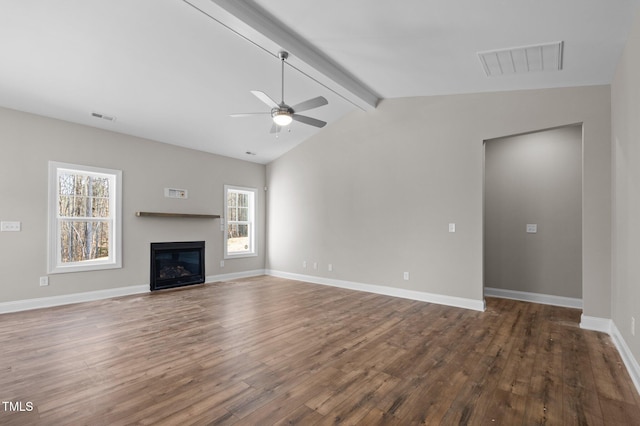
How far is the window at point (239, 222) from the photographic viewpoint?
697 centimetres

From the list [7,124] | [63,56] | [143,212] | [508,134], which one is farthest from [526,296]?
[7,124]

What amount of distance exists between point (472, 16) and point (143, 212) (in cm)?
544

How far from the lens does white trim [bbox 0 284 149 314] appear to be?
169 inches

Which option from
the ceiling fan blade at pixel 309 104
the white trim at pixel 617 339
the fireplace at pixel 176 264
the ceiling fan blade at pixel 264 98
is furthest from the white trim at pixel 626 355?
the fireplace at pixel 176 264

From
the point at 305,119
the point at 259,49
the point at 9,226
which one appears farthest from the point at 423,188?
the point at 9,226

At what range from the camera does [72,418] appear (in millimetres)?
1949

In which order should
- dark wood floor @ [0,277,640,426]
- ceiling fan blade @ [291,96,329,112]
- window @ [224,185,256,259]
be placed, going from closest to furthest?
dark wood floor @ [0,277,640,426] → ceiling fan blade @ [291,96,329,112] → window @ [224,185,256,259]

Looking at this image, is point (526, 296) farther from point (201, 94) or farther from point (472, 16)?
point (201, 94)

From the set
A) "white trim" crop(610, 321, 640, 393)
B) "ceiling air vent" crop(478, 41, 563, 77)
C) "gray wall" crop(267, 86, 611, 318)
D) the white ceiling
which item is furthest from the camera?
"gray wall" crop(267, 86, 611, 318)

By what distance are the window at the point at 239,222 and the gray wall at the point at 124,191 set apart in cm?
16

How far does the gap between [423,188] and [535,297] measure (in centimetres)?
238

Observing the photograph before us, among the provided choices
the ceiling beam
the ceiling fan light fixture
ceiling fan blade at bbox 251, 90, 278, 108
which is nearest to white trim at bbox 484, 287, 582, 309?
the ceiling beam

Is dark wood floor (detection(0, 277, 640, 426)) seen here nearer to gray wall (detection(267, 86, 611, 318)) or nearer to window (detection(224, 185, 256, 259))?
gray wall (detection(267, 86, 611, 318))

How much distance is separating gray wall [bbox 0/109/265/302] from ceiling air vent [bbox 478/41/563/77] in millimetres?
5250
